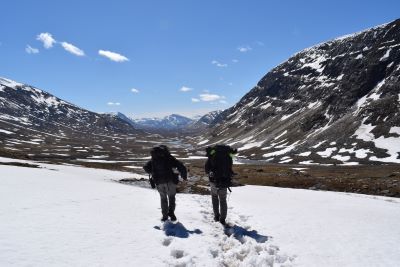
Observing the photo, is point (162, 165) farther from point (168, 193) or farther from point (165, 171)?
point (168, 193)

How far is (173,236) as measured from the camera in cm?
1241

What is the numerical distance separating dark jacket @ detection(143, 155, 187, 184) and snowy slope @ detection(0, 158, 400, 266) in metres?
1.59

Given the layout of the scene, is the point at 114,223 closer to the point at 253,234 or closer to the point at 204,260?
the point at 204,260

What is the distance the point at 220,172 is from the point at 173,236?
14.1 feet

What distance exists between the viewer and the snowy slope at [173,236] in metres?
9.56

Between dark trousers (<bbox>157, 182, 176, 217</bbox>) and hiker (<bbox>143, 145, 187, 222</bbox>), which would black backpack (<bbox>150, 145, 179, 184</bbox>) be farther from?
dark trousers (<bbox>157, 182, 176, 217</bbox>)

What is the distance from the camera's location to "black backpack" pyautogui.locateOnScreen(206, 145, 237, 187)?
15961mm

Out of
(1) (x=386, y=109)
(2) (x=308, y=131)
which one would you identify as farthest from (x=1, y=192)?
(2) (x=308, y=131)

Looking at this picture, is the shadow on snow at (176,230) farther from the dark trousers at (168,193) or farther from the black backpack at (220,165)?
the black backpack at (220,165)

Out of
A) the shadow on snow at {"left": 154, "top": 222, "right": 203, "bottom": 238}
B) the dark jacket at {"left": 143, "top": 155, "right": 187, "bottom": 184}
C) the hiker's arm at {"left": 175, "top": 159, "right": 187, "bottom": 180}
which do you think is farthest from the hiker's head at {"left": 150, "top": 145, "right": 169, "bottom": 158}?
the shadow on snow at {"left": 154, "top": 222, "right": 203, "bottom": 238}

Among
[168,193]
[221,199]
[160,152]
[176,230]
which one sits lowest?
[176,230]

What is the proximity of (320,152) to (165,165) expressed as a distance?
5305 inches

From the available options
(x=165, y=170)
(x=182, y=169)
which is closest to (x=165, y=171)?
(x=165, y=170)

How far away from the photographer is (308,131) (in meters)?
176
